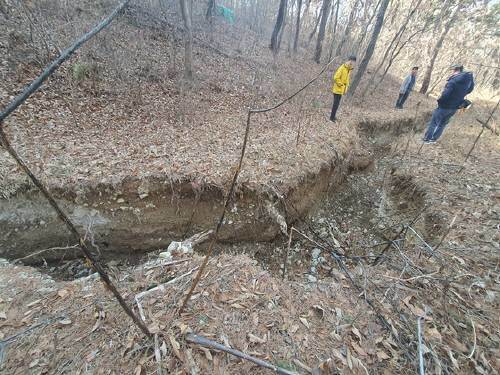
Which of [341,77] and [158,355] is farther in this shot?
[341,77]

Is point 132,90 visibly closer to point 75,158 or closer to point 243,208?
point 75,158

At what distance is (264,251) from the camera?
513 centimetres

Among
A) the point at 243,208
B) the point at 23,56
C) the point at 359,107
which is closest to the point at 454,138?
the point at 359,107

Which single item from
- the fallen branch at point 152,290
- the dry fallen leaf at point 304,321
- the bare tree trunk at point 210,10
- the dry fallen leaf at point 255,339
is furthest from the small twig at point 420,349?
the bare tree trunk at point 210,10

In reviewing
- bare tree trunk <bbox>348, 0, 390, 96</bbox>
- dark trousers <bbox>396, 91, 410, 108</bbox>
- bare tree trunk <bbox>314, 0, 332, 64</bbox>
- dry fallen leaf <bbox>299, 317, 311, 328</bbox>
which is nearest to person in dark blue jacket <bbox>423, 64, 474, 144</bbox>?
bare tree trunk <bbox>348, 0, 390, 96</bbox>

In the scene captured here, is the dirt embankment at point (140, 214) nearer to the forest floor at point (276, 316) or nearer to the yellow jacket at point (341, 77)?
the forest floor at point (276, 316)

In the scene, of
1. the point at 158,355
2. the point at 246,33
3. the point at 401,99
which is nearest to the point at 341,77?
the point at 401,99

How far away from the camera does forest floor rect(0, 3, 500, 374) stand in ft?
7.25

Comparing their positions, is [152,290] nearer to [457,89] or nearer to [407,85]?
[457,89]

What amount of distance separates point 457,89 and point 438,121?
108cm

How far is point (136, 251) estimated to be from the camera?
4.90 m

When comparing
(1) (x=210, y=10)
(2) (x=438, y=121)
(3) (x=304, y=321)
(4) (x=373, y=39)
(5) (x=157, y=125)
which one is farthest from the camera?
(1) (x=210, y=10)

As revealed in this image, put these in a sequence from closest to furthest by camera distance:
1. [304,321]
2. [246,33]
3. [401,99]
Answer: [304,321]
[401,99]
[246,33]

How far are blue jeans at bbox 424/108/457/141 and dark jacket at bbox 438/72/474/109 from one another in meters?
0.21
